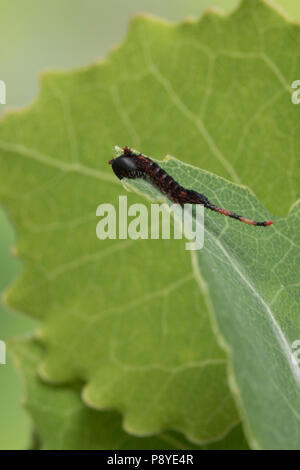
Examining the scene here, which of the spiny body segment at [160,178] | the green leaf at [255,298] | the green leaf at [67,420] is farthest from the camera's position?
the green leaf at [67,420]

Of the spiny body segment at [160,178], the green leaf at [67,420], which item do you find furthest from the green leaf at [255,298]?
the green leaf at [67,420]

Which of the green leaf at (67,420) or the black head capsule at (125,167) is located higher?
the black head capsule at (125,167)

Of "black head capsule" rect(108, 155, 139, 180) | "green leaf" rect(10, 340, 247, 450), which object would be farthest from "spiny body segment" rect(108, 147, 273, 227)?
"green leaf" rect(10, 340, 247, 450)

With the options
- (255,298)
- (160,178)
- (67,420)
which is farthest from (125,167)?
(67,420)

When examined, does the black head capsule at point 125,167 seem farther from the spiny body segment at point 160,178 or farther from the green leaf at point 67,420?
the green leaf at point 67,420
